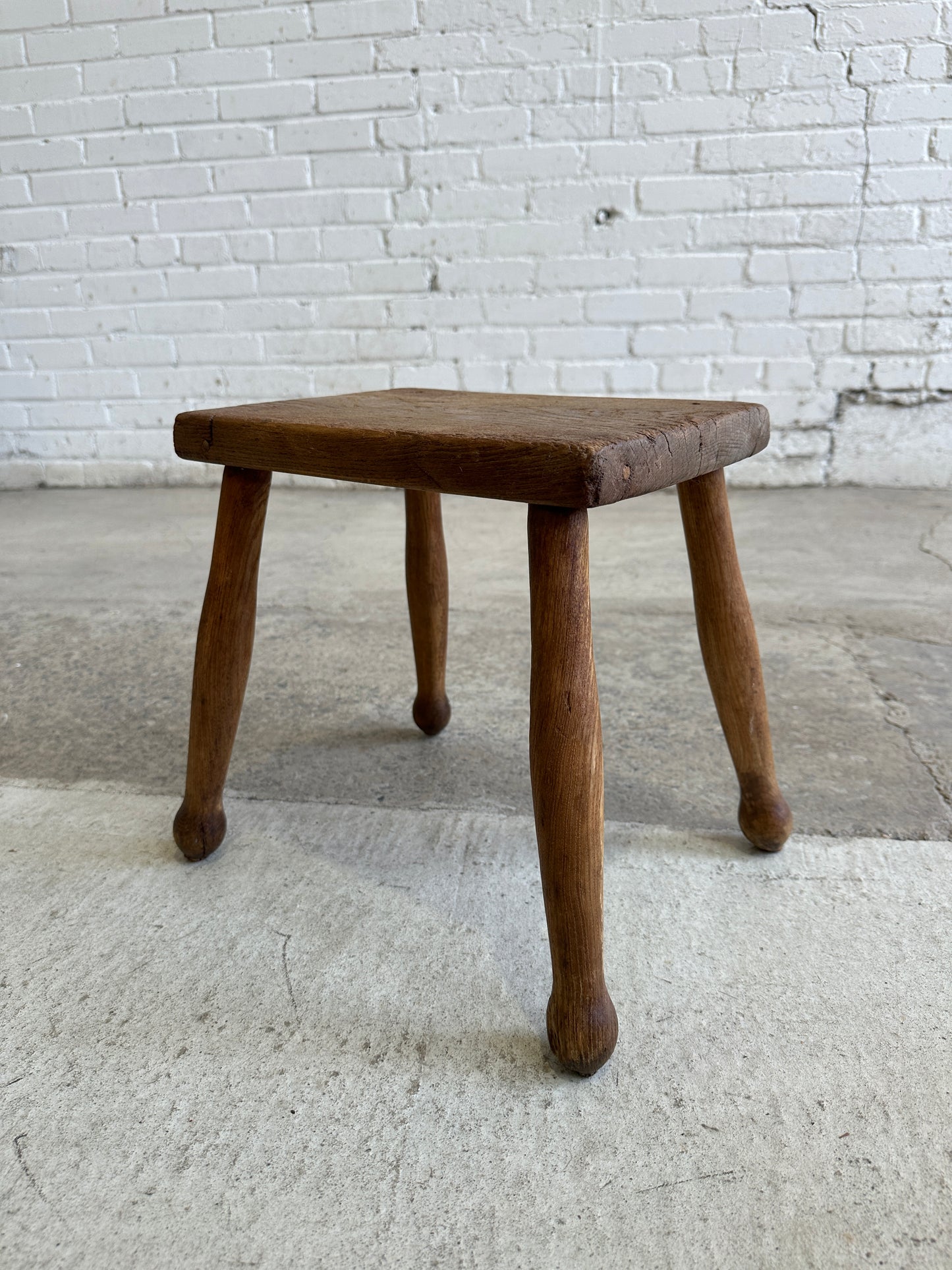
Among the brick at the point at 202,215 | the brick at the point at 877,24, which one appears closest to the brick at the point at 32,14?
the brick at the point at 202,215

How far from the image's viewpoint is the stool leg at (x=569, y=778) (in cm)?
63

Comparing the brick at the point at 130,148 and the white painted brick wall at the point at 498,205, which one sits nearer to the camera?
the white painted brick wall at the point at 498,205

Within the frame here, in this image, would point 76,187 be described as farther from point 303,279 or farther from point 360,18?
point 360,18

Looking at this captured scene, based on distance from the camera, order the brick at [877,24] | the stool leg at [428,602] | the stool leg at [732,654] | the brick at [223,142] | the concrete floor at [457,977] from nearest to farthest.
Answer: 1. the concrete floor at [457,977]
2. the stool leg at [732,654]
3. the stool leg at [428,602]
4. the brick at [877,24]
5. the brick at [223,142]

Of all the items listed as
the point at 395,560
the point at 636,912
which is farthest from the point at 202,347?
the point at 636,912

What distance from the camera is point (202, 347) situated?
2527mm

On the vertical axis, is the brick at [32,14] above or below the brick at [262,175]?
above

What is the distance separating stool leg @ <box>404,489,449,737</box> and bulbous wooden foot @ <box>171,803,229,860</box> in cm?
→ 31

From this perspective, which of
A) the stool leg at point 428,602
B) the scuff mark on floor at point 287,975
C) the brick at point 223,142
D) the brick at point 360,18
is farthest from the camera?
the brick at point 223,142

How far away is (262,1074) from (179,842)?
0.29m

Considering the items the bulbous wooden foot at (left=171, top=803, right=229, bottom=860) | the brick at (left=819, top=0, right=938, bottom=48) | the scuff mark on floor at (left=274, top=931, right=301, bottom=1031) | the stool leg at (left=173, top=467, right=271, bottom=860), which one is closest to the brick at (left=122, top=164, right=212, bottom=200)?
the brick at (left=819, top=0, right=938, bottom=48)

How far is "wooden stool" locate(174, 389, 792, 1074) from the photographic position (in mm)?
626

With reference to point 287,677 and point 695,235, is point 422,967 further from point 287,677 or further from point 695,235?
point 695,235

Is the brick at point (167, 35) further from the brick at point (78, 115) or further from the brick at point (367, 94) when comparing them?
the brick at point (367, 94)
